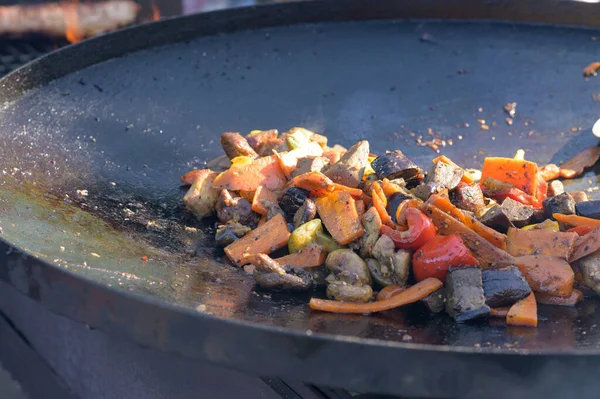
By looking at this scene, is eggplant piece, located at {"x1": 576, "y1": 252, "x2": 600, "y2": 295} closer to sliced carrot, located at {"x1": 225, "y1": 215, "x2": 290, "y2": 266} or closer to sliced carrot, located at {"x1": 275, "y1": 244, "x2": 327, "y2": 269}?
sliced carrot, located at {"x1": 275, "y1": 244, "x2": 327, "y2": 269}

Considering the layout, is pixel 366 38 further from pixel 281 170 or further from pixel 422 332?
pixel 422 332

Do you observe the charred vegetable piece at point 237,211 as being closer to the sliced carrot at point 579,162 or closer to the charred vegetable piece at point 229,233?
the charred vegetable piece at point 229,233

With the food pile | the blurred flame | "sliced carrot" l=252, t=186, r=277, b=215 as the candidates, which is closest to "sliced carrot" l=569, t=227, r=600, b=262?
the food pile

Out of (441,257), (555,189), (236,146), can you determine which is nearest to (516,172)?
(555,189)

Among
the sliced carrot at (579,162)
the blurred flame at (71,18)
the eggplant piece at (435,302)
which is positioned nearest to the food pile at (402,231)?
the eggplant piece at (435,302)

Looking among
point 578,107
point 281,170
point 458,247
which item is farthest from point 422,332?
point 578,107

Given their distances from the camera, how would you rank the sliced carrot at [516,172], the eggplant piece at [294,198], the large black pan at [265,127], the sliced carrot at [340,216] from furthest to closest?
1. the sliced carrot at [516,172]
2. the eggplant piece at [294,198]
3. the sliced carrot at [340,216]
4. the large black pan at [265,127]
